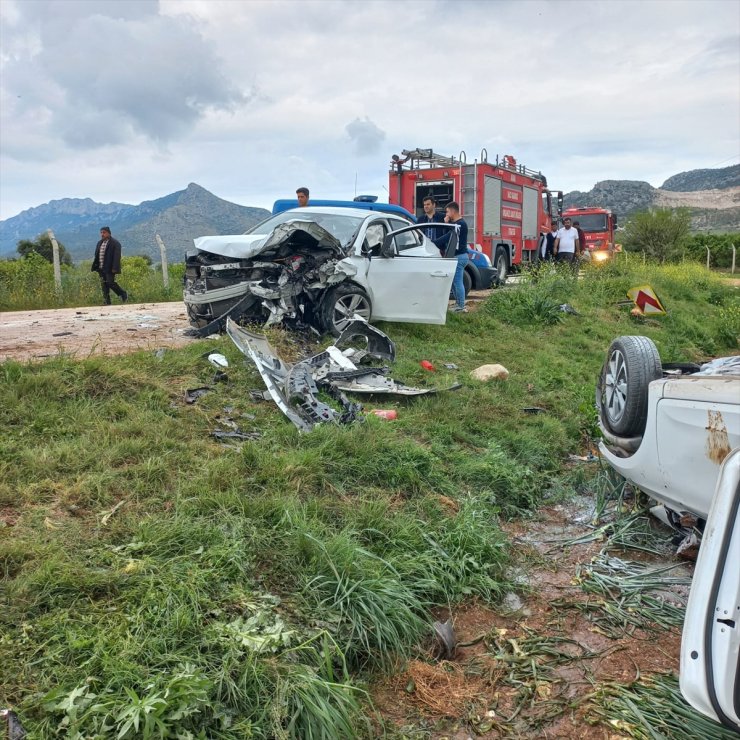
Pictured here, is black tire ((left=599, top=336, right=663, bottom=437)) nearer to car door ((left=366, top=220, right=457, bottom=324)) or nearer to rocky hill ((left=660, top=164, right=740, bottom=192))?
car door ((left=366, top=220, right=457, bottom=324))

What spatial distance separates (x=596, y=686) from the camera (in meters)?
2.50

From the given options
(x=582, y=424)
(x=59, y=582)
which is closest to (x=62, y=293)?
(x=582, y=424)

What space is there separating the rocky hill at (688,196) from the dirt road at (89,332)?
76.4 m

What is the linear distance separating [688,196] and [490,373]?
345ft

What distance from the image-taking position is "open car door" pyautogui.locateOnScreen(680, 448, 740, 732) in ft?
5.72

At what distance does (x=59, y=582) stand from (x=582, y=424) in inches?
182

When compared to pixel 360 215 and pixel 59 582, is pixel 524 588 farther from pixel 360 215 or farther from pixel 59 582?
pixel 360 215

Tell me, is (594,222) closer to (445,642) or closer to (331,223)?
(331,223)

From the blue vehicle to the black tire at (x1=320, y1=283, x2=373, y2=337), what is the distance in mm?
2863

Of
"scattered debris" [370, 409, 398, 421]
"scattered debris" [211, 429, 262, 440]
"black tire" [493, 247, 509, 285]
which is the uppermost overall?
"black tire" [493, 247, 509, 285]

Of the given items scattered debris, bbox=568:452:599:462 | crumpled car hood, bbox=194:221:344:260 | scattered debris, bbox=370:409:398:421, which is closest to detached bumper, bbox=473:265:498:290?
crumpled car hood, bbox=194:221:344:260

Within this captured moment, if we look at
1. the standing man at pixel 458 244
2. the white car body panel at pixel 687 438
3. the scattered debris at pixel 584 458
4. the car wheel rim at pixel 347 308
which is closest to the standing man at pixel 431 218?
the standing man at pixel 458 244

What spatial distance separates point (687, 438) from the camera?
278 centimetres

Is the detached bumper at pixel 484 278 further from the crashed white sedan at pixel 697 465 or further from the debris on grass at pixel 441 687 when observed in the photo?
the debris on grass at pixel 441 687
